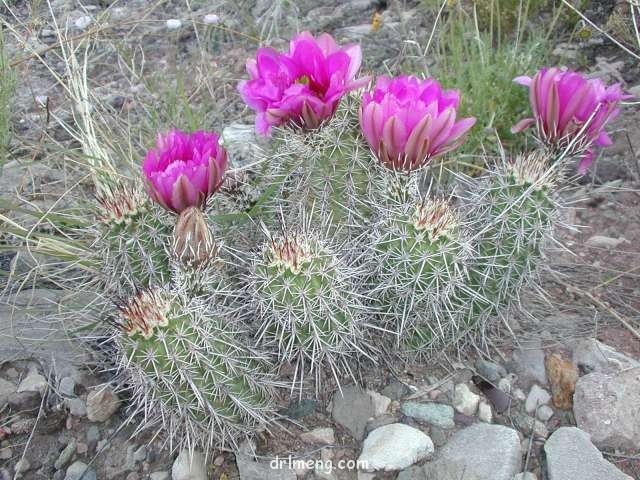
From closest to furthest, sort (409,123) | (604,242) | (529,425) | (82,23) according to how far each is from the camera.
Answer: (409,123)
(529,425)
(604,242)
(82,23)

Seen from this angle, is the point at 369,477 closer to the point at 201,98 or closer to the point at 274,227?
the point at 274,227

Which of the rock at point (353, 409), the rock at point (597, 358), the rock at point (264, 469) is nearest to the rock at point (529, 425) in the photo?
the rock at point (597, 358)

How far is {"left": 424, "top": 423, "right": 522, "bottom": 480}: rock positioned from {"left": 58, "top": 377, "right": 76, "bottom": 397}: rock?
97cm

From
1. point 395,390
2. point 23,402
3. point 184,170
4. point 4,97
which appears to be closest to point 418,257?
point 395,390

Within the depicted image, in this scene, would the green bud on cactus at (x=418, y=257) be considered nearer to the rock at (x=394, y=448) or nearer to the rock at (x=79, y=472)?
the rock at (x=394, y=448)

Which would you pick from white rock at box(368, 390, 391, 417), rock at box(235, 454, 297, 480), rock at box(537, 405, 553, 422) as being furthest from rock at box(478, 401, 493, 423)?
rock at box(235, 454, 297, 480)

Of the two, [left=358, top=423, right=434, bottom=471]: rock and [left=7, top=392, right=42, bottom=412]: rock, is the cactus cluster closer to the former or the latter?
[left=358, top=423, right=434, bottom=471]: rock

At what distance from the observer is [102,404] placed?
67.0 inches

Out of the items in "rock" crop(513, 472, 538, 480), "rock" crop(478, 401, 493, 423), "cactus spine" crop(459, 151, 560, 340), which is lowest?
"rock" crop(478, 401, 493, 423)

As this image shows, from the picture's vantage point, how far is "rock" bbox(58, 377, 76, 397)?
178 cm

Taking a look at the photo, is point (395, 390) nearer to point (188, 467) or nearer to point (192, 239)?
point (188, 467)

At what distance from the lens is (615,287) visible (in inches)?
83.4

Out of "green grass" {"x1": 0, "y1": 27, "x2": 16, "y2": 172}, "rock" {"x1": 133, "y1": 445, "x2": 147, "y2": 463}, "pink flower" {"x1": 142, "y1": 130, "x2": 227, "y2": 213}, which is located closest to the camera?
"pink flower" {"x1": 142, "y1": 130, "x2": 227, "y2": 213}

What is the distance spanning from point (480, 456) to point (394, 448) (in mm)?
200
